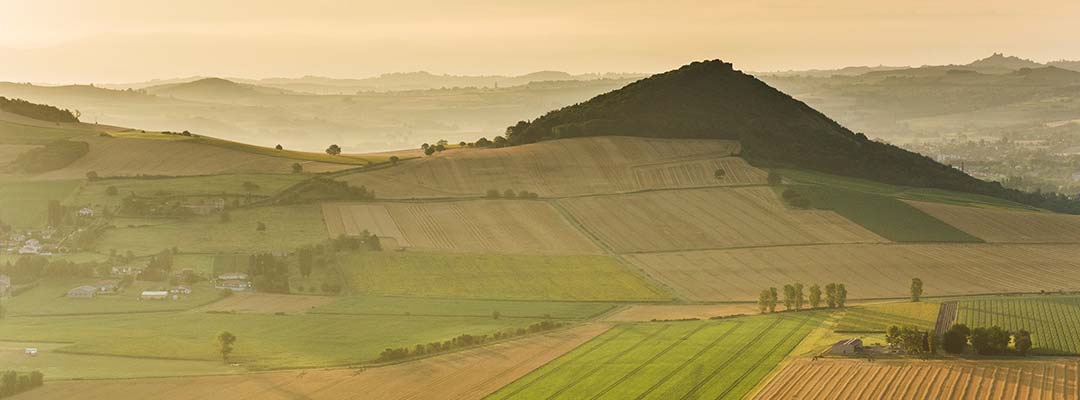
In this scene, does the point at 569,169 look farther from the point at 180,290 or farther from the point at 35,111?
the point at 35,111

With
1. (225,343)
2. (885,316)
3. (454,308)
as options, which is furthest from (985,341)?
(225,343)

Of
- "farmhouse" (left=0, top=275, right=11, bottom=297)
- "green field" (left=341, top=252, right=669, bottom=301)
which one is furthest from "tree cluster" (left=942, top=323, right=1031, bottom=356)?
"farmhouse" (left=0, top=275, right=11, bottom=297)

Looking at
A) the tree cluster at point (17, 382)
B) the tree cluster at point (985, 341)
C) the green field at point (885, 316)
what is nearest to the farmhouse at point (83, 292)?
the tree cluster at point (17, 382)

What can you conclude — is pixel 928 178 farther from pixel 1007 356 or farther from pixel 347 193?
pixel 1007 356

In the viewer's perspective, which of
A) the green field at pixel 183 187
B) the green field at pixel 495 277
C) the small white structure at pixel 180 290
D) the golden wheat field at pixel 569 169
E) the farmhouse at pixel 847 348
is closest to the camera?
the farmhouse at pixel 847 348

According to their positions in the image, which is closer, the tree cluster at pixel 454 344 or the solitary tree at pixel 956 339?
the solitary tree at pixel 956 339

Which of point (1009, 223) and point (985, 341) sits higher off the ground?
point (1009, 223)

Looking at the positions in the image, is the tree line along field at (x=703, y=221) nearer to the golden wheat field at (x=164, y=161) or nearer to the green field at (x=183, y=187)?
the green field at (x=183, y=187)

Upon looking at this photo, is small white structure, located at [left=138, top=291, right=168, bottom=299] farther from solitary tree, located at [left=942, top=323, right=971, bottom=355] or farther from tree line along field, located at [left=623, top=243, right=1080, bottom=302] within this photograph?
solitary tree, located at [left=942, top=323, right=971, bottom=355]
